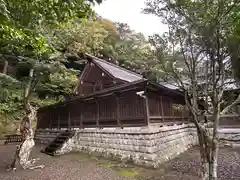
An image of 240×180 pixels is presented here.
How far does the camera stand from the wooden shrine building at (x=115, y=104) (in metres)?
8.03

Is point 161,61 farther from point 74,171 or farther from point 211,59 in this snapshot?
point 74,171

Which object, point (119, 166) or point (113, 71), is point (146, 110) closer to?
point (119, 166)

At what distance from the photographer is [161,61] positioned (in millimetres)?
5113

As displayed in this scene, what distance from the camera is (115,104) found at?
925 centimetres

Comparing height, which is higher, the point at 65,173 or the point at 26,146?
the point at 26,146

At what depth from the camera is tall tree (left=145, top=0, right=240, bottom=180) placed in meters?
4.02

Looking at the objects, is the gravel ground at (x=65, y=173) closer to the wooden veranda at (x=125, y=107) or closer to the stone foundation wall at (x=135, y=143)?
the stone foundation wall at (x=135, y=143)

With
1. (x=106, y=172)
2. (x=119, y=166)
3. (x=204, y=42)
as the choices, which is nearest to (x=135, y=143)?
(x=119, y=166)

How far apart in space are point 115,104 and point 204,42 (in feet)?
19.1

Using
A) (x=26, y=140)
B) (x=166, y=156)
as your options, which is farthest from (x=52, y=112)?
(x=166, y=156)

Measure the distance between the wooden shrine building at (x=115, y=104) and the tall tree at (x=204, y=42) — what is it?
231cm

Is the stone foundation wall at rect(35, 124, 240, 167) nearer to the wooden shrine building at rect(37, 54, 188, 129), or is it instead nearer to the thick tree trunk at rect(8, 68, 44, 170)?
the wooden shrine building at rect(37, 54, 188, 129)

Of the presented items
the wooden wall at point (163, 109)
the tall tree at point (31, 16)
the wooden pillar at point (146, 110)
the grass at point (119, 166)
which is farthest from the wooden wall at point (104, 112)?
the tall tree at point (31, 16)

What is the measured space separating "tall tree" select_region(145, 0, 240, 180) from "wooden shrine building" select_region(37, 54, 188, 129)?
231 cm
